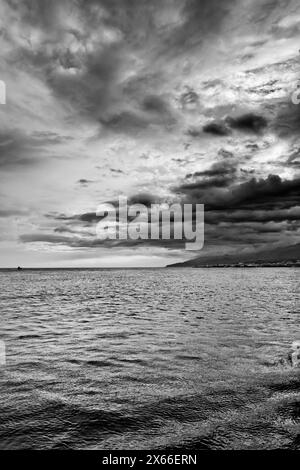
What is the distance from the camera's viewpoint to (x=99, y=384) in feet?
38.8

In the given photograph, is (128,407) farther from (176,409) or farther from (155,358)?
(155,358)

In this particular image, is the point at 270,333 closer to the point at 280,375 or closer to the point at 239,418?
the point at 280,375

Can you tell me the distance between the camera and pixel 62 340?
20016 mm

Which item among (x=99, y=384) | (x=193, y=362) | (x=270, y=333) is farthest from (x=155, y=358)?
(x=270, y=333)

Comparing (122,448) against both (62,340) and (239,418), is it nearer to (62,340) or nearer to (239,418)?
(239,418)

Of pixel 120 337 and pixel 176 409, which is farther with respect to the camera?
pixel 120 337

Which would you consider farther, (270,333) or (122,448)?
(270,333)

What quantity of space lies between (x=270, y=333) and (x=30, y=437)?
17.2 meters

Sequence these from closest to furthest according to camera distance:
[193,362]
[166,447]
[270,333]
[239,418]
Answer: [166,447] < [239,418] < [193,362] < [270,333]

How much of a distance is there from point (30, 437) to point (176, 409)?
3.96m
